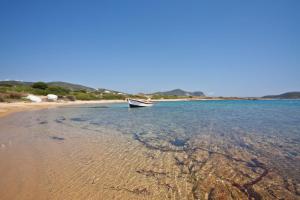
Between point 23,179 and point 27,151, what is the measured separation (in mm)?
2879

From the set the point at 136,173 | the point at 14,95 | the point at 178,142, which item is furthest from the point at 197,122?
the point at 14,95

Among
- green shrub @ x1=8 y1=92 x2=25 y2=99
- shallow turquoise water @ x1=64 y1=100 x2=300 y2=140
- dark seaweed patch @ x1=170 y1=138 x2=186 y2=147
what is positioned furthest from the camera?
green shrub @ x1=8 y1=92 x2=25 y2=99

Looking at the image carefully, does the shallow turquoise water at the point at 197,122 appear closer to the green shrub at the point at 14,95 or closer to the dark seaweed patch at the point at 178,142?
the dark seaweed patch at the point at 178,142

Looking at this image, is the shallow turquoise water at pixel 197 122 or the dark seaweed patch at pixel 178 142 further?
the shallow turquoise water at pixel 197 122

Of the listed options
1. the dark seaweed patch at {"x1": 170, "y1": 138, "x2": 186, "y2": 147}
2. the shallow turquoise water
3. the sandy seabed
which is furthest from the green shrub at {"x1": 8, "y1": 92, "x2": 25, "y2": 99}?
the dark seaweed patch at {"x1": 170, "y1": 138, "x2": 186, "y2": 147}

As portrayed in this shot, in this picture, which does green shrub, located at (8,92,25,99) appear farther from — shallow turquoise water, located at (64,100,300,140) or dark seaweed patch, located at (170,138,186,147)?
dark seaweed patch, located at (170,138,186,147)

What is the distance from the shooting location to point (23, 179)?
447 centimetres

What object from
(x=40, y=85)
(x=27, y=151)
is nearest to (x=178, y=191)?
(x=27, y=151)

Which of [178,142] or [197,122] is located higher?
[178,142]

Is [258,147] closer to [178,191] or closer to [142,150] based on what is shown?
[142,150]

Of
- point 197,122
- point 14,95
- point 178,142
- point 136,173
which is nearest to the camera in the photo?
point 136,173


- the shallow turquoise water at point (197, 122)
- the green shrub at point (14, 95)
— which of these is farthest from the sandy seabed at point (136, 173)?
the green shrub at point (14, 95)

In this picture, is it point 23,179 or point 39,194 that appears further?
point 23,179

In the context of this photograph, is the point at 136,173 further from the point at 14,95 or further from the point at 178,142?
the point at 14,95
